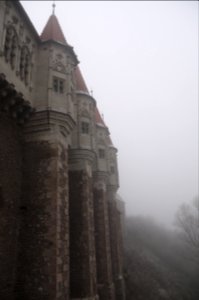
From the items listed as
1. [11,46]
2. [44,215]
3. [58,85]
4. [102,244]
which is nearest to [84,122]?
[58,85]

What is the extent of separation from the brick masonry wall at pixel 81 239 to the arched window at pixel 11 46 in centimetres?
907

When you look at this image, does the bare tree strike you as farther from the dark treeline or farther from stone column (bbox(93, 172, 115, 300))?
stone column (bbox(93, 172, 115, 300))

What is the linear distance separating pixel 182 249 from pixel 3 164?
62.3m

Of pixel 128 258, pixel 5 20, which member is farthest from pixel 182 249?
pixel 5 20

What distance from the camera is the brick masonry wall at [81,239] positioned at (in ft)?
51.9

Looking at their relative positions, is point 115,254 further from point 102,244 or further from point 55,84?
point 55,84

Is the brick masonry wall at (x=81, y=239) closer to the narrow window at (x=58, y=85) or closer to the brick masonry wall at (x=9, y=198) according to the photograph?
the brick masonry wall at (x=9, y=198)

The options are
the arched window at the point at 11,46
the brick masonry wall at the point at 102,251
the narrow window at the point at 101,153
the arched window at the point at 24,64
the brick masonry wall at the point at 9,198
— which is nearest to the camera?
the brick masonry wall at the point at 9,198

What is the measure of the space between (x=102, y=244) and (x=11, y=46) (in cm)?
1681

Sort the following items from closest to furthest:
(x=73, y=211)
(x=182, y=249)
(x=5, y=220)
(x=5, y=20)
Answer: (x=5, y=220)
(x=5, y=20)
(x=73, y=211)
(x=182, y=249)

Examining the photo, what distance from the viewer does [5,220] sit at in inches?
454

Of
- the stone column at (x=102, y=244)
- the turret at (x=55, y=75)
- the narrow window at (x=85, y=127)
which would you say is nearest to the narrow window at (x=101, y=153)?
the stone column at (x=102, y=244)

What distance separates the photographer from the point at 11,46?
1309cm

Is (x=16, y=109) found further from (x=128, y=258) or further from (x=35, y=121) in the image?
(x=128, y=258)
